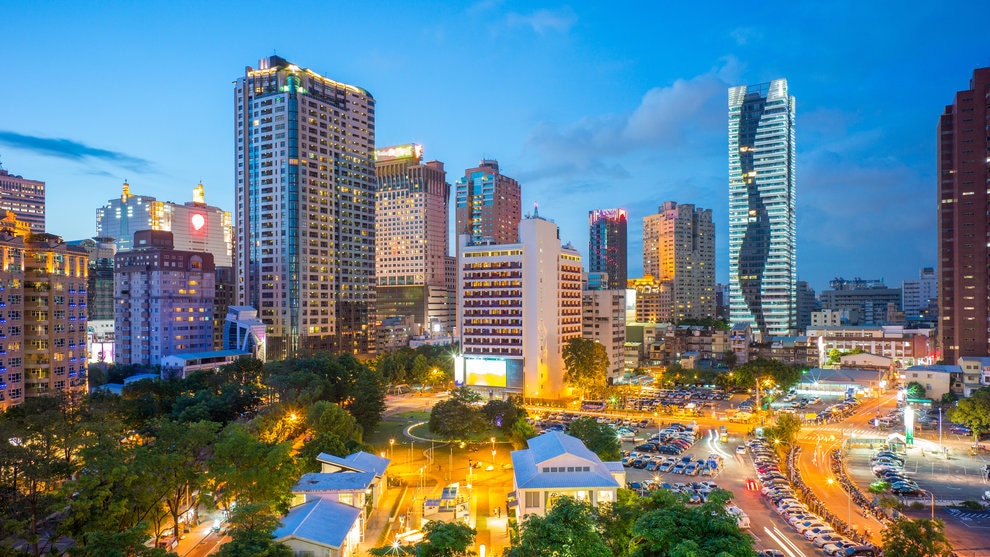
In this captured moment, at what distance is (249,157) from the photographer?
114m

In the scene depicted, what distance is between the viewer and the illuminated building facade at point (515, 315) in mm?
90312

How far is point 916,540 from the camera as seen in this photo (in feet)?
92.9

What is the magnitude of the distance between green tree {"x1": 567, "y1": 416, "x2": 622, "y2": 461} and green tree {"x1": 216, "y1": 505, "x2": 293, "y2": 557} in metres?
26.7

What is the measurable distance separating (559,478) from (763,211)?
139595 mm

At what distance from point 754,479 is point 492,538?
24.3 metres

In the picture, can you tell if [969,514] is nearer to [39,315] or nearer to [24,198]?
[39,315]

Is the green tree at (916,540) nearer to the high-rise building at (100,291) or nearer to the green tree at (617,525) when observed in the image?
the green tree at (617,525)

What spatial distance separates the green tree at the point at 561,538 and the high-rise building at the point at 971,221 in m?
96.1

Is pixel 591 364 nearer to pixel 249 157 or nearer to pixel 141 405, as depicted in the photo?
pixel 141 405

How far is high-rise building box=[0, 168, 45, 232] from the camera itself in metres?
Result: 168

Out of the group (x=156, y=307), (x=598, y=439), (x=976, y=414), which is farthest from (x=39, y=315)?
(x=976, y=414)

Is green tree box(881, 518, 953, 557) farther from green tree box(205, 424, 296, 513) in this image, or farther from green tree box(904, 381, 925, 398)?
green tree box(904, 381, 925, 398)

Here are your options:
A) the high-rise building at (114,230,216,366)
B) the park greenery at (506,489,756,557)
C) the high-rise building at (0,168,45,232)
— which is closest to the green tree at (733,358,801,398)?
the park greenery at (506,489,756,557)

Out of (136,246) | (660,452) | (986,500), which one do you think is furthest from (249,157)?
(986,500)
